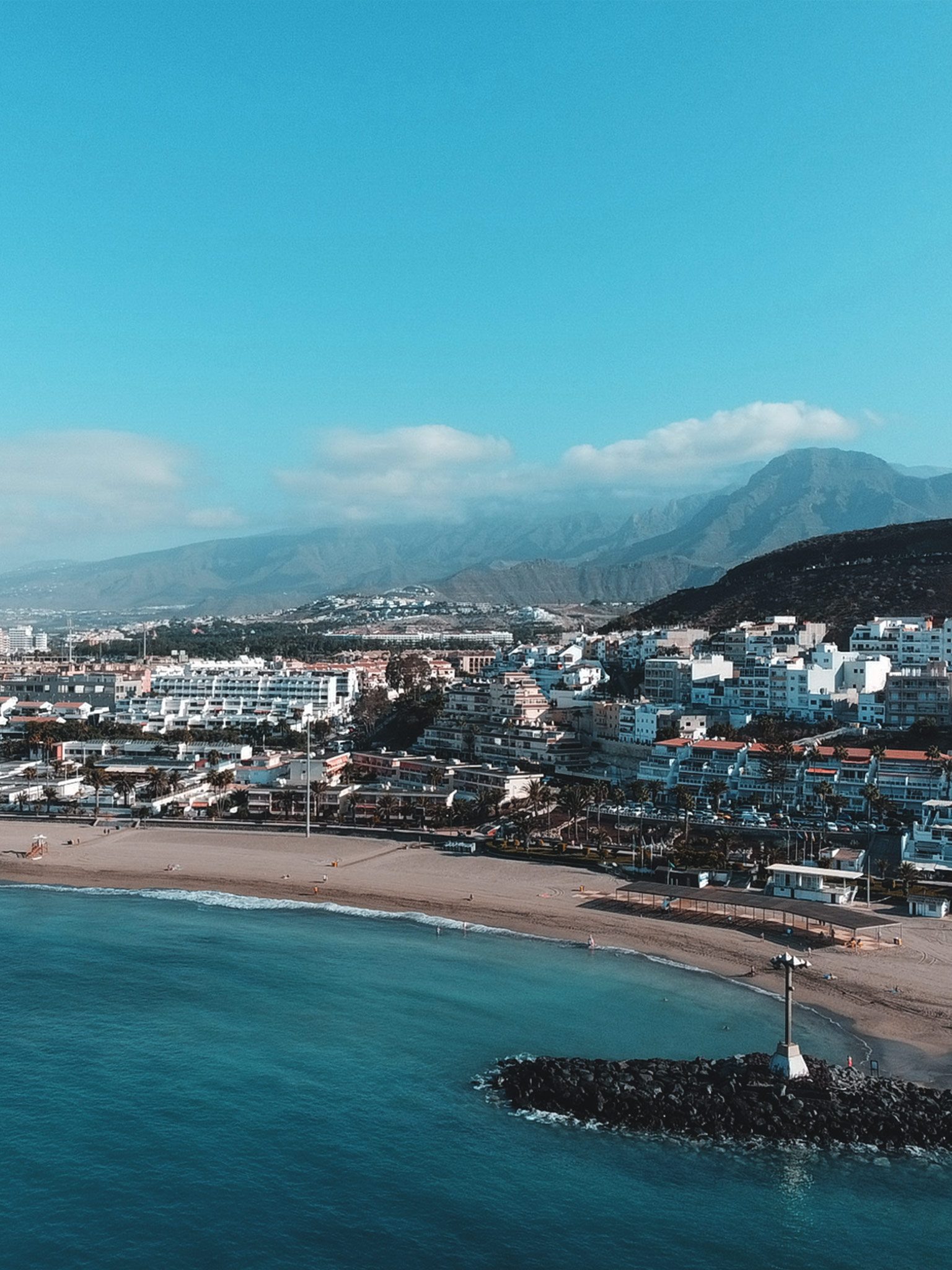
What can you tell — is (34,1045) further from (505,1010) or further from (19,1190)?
(505,1010)

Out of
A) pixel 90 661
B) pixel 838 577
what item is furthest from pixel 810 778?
pixel 90 661

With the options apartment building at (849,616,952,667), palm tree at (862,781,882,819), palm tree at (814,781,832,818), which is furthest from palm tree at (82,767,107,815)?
apartment building at (849,616,952,667)

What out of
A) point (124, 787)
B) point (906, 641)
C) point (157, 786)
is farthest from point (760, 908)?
point (906, 641)

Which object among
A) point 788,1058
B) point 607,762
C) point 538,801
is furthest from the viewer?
point 607,762

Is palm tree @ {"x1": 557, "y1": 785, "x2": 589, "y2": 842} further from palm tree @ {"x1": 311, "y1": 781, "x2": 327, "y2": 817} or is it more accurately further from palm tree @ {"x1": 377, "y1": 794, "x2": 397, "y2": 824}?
palm tree @ {"x1": 311, "y1": 781, "x2": 327, "y2": 817}

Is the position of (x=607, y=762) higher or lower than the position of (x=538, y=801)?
higher

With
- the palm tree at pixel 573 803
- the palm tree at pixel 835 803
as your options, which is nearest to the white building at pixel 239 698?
the palm tree at pixel 573 803

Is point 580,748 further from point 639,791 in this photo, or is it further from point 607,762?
point 639,791
